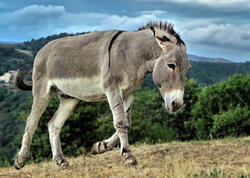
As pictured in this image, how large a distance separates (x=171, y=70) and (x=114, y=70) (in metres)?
1.02

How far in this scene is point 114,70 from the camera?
664cm

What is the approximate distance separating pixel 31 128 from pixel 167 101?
3214mm

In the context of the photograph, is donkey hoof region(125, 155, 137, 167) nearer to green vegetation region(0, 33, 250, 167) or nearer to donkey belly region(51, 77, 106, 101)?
donkey belly region(51, 77, 106, 101)

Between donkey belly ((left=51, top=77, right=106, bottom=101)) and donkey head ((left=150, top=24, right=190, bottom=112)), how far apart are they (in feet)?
3.84

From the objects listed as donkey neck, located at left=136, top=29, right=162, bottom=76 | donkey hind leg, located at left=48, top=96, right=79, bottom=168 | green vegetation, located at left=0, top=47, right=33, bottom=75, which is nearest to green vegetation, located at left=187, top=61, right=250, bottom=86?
green vegetation, located at left=0, top=47, right=33, bottom=75

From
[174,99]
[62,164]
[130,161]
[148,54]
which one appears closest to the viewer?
[174,99]

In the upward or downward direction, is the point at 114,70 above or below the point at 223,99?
above

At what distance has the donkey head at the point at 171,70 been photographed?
244 inches

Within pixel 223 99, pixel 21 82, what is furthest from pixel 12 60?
pixel 21 82

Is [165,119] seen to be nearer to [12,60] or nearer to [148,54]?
[148,54]

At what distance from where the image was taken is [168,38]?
6602 mm

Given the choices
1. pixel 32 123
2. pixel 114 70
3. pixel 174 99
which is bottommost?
pixel 32 123

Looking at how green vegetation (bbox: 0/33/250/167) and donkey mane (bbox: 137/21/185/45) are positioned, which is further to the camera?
green vegetation (bbox: 0/33/250/167)

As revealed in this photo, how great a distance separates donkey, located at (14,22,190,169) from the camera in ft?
20.8
